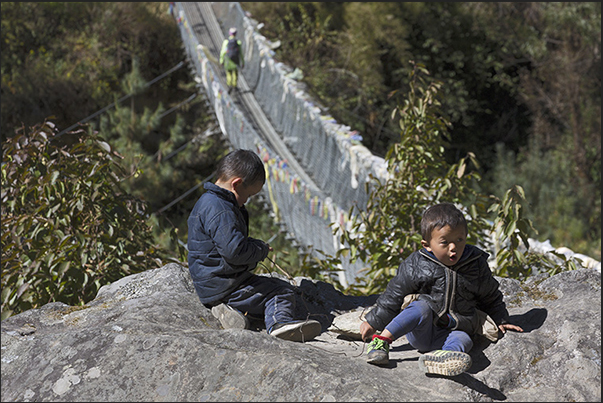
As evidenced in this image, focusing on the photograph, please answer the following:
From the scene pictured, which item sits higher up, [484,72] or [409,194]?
[409,194]

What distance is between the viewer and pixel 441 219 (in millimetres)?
2639

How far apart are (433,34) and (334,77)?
3.64 metres

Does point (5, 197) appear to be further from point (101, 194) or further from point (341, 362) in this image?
point (341, 362)

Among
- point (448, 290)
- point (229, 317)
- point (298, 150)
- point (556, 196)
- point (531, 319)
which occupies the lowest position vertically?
point (556, 196)

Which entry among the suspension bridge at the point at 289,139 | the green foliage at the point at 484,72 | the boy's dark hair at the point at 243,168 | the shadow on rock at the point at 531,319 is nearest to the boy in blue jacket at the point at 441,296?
the shadow on rock at the point at 531,319

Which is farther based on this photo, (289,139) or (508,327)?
(289,139)

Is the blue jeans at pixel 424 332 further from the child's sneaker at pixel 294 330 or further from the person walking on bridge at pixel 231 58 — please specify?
the person walking on bridge at pixel 231 58

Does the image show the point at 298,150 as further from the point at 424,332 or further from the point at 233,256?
the point at 424,332

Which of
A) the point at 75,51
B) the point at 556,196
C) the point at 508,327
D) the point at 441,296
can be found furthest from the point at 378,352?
the point at 75,51

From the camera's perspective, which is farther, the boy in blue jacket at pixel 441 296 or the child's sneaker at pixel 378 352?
the boy in blue jacket at pixel 441 296

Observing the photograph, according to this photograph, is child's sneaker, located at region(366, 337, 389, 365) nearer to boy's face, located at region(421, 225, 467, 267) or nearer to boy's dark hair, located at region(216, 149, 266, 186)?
boy's face, located at region(421, 225, 467, 267)

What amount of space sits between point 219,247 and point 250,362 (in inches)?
28.6

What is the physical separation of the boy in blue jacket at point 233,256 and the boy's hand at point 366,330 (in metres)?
0.21

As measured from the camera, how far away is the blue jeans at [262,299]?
9.59ft
